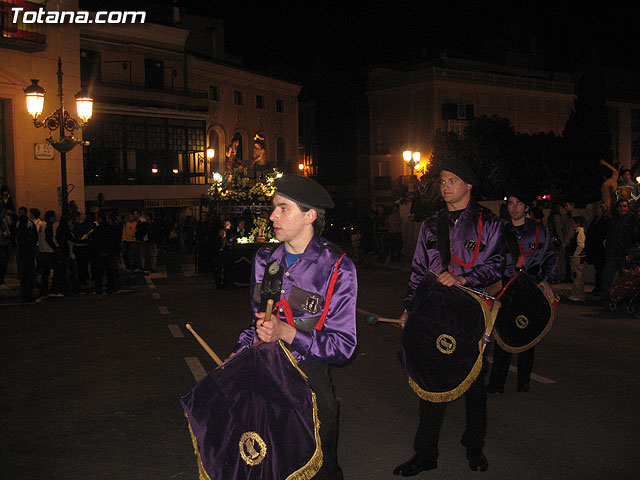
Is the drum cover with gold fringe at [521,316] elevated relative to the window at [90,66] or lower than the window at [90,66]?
lower

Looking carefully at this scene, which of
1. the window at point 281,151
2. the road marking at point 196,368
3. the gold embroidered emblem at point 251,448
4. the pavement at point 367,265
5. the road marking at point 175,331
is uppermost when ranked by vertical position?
the window at point 281,151

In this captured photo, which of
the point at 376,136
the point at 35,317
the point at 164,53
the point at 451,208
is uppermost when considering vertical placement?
the point at 164,53

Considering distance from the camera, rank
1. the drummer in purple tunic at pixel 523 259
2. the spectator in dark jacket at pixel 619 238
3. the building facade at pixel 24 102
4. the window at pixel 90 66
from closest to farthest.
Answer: the drummer in purple tunic at pixel 523 259 < the spectator in dark jacket at pixel 619 238 < the building facade at pixel 24 102 < the window at pixel 90 66

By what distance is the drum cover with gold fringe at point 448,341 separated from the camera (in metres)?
4.59

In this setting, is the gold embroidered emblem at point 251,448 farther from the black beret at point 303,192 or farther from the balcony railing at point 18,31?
the balcony railing at point 18,31

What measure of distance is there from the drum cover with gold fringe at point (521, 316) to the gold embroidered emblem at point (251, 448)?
4000 mm

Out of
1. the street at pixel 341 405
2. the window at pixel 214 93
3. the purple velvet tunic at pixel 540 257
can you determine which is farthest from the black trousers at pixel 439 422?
the window at pixel 214 93

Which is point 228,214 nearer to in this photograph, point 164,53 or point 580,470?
point 580,470

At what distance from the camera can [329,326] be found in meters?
3.32

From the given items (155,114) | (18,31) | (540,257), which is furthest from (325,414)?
(155,114)

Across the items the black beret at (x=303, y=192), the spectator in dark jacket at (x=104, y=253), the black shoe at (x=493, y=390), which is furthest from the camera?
the spectator in dark jacket at (x=104, y=253)

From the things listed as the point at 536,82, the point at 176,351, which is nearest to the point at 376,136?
the point at 536,82

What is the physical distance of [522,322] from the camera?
6.55m

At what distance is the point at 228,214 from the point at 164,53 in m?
24.2
